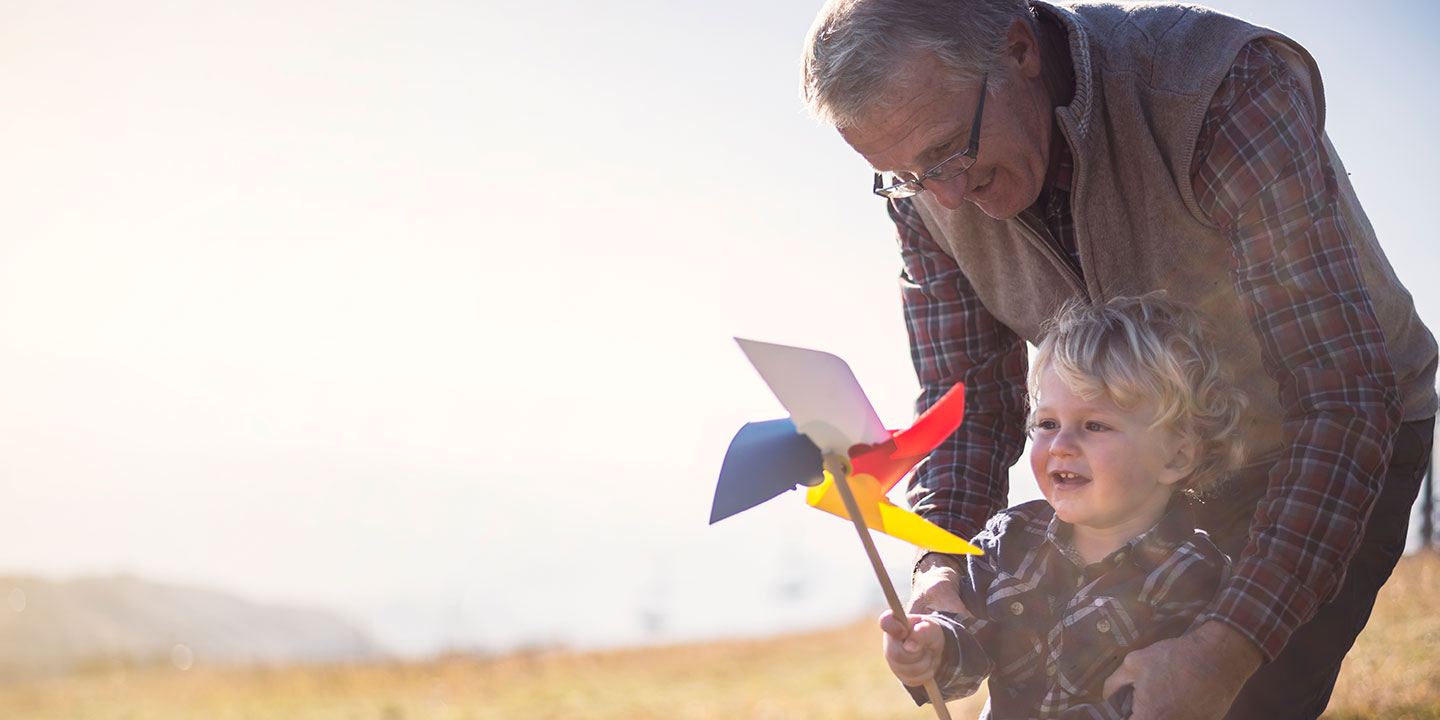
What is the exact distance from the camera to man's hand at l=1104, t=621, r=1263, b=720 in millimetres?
1634

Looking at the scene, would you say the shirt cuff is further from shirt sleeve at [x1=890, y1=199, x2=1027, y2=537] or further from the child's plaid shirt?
shirt sleeve at [x1=890, y1=199, x2=1027, y2=537]

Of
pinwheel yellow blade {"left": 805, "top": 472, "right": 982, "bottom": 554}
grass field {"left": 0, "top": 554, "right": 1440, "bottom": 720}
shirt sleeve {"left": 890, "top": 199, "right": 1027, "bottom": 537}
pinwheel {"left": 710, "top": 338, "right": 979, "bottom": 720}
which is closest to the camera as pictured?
pinwheel {"left": 710, "top": 338, "right": 979, "bottom": 720}

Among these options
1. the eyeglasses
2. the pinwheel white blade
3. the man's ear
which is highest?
the man's ear

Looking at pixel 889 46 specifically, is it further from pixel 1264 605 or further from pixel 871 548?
pixel 1264 605

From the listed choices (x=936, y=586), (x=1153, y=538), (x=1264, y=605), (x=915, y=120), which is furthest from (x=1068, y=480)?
(x=915, y=120)

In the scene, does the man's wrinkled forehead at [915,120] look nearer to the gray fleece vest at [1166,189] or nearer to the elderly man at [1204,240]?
the elderly man at [1204,240]

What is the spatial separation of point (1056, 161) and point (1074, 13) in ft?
1.00

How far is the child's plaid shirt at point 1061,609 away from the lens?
75.9 inches

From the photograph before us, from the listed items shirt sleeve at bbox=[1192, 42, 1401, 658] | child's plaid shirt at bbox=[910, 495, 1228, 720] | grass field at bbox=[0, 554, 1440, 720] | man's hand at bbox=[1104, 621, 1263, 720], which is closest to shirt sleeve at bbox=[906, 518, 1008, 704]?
child's plaid shirt at bbox=[910, 495, 1228, 720]

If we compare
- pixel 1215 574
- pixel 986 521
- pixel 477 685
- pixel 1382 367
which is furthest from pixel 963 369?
pixel 477 685

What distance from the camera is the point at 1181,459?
6.87ft

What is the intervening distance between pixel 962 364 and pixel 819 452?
32.6 inches

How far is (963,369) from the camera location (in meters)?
2.57

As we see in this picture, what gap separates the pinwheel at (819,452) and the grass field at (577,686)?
4.18 m
